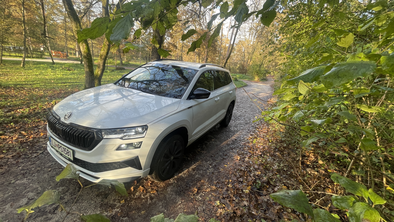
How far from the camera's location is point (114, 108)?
2.31 m

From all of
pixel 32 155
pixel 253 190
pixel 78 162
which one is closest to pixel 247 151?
pixel 253 190

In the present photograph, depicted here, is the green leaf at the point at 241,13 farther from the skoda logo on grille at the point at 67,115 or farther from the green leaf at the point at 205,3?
the skoda logo on grille at the point at 67,115

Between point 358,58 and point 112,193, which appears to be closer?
point 358,58

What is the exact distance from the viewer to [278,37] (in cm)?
430

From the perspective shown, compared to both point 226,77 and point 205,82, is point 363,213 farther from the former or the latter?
point 226,77

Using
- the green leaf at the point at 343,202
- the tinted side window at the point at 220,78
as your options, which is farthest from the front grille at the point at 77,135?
the tinted side window at the point at 220,78

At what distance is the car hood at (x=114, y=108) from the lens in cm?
209

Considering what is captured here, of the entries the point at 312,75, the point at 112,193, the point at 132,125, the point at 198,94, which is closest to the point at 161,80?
the point at 198,94

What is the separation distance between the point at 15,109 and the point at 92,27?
6.30 m

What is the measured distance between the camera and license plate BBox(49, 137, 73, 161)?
2166mm

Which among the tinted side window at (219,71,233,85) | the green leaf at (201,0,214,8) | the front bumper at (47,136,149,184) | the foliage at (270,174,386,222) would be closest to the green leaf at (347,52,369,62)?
the foliage at (270,174,386,222)

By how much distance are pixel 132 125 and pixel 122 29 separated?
1.56 m

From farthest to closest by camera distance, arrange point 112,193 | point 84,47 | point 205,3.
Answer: point 84,47 < point 112,193 < point 205,3

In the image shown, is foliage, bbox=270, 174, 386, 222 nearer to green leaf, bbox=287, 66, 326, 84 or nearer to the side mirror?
green leaf, bbox=287, 66, 326, 84
